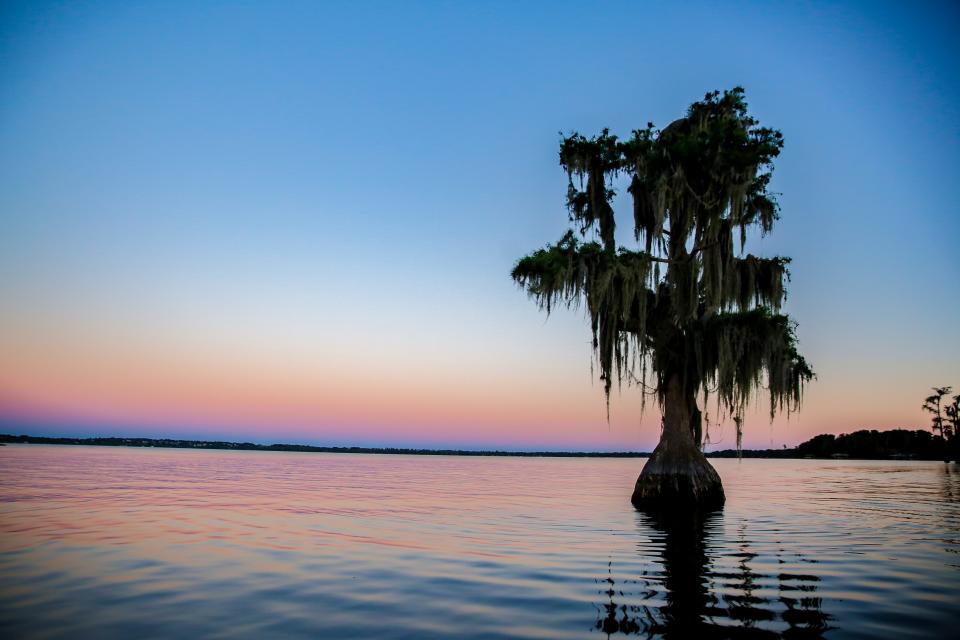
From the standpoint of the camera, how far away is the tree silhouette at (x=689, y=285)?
18828 mm

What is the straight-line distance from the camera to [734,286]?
63.7 ft

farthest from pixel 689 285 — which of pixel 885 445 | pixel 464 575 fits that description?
pixel 885 445

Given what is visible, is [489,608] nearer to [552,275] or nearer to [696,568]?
[696,568]

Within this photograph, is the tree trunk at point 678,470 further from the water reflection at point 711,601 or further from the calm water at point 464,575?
the water reflection at point 711,601

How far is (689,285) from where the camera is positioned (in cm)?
1955

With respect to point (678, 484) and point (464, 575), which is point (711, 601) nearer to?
point (464, 575)

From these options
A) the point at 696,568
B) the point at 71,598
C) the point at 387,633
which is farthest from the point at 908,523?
the point at 71,598

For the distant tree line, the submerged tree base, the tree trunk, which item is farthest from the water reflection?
the distant tree line

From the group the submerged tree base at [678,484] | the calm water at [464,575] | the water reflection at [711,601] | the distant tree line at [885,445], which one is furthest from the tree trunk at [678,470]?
the distant tree line at [885,445]

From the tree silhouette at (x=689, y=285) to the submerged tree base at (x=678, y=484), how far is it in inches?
1.3

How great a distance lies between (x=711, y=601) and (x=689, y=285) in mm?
14612

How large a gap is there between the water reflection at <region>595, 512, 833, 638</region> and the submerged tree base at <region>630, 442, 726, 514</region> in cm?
886

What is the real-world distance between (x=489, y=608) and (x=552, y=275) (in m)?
A: 13.9

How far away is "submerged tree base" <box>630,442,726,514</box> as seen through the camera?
1838 cm
